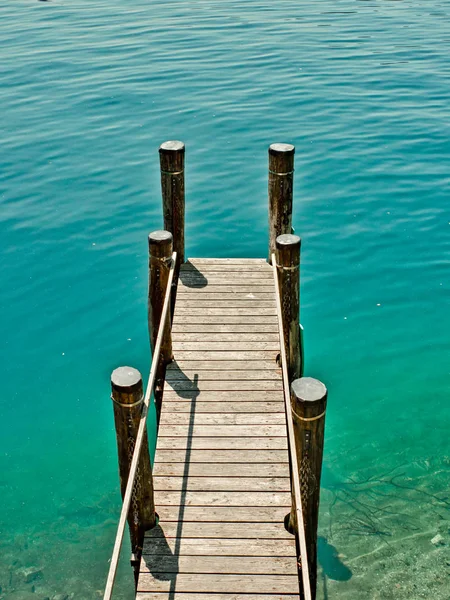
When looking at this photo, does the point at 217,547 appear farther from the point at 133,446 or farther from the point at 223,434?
the point at 223,434

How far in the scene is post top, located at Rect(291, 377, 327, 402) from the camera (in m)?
6.03

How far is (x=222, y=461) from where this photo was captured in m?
7.64

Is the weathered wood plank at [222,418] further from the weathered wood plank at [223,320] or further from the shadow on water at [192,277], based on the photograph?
the shadow on water at [192,277]

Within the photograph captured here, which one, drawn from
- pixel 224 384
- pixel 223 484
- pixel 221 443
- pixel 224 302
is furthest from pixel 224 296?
pixel 223 484

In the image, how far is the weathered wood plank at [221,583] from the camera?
20.5 ft

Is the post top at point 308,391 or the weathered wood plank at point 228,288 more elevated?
the post top at point 308,391

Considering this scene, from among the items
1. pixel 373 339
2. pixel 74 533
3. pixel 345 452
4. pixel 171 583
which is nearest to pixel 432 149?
pixel 373 339

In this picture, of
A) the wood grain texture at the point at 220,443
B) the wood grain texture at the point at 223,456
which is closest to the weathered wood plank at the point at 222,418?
the wood grain texture at the point at 220,443

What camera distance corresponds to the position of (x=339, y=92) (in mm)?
23984

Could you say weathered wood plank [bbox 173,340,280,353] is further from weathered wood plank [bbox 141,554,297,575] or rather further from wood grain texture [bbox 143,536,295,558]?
weathered wood plank [bbox 141,554,297,575]

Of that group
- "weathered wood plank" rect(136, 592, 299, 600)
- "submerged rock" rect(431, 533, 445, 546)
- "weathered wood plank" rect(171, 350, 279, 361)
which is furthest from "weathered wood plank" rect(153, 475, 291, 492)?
"submerged rock" rect(431, 533, 445, 546)

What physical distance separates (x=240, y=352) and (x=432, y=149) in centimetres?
1239

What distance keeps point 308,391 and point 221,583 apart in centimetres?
187

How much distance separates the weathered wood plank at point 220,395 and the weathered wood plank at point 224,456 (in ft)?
3.01
